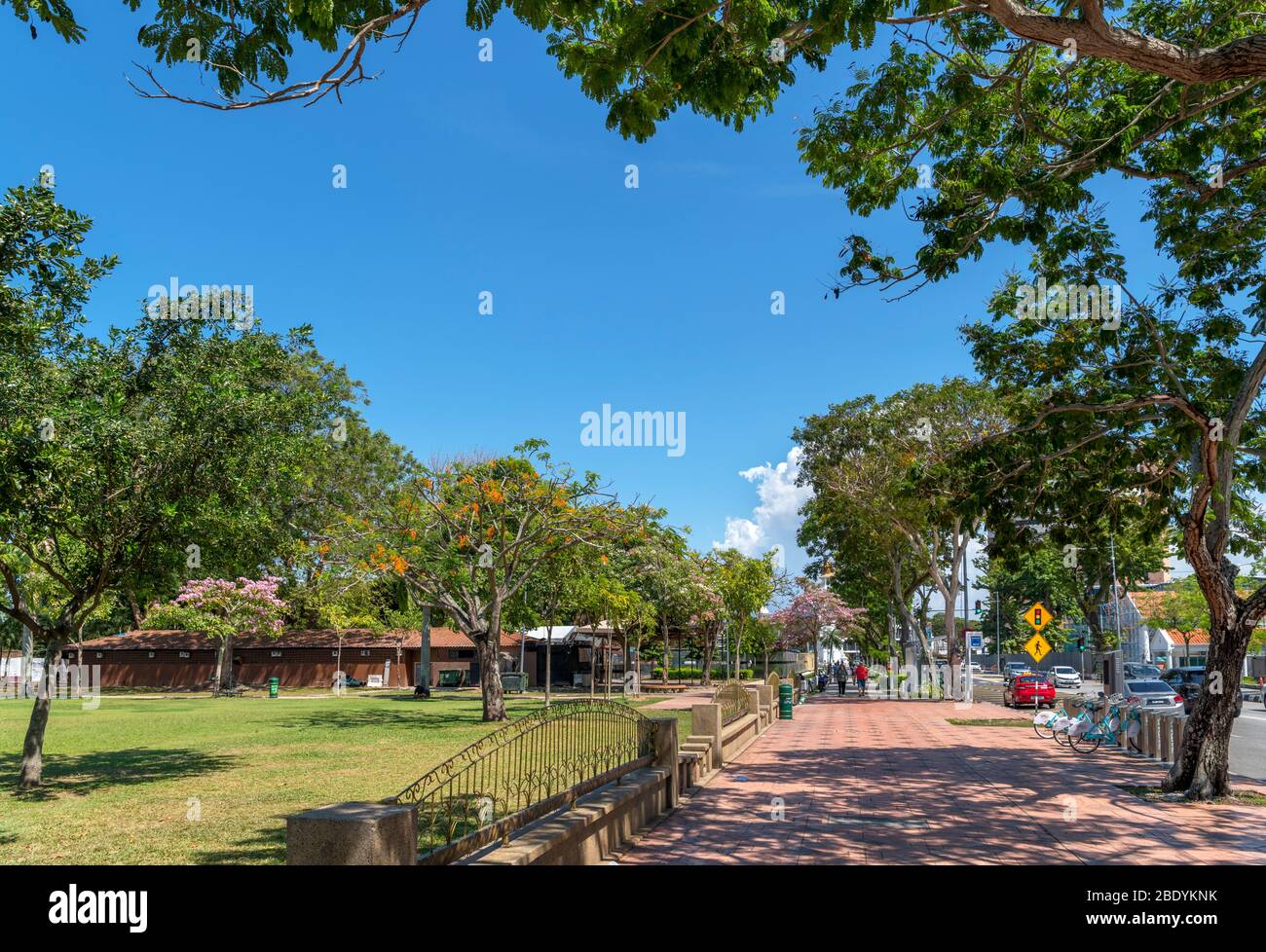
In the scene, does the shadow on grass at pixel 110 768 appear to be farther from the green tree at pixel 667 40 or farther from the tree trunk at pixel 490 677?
the green tree at pixel 667 40

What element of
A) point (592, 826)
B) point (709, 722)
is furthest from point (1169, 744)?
point (592, 826)

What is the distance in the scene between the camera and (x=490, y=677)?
25.2 metres

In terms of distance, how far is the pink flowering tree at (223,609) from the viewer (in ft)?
139

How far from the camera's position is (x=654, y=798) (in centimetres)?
1071

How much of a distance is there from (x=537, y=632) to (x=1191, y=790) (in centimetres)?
5174

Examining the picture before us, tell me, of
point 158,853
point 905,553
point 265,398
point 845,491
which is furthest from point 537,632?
point 158,853

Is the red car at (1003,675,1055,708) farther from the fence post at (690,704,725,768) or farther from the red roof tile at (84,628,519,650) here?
the red roof tile at (84,628,519,650)

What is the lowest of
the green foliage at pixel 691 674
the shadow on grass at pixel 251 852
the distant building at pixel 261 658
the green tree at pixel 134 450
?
the green foliage at pixel 691 674

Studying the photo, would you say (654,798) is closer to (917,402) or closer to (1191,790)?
(1191,790)

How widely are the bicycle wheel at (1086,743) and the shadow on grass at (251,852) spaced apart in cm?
1530

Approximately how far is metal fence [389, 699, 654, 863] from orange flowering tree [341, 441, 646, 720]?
13242 millimetres

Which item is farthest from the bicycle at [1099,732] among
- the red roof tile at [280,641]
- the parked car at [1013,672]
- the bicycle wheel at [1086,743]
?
the red roof tile at [280,641]

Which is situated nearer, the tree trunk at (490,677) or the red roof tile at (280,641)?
the tree trunk at (490,677)
